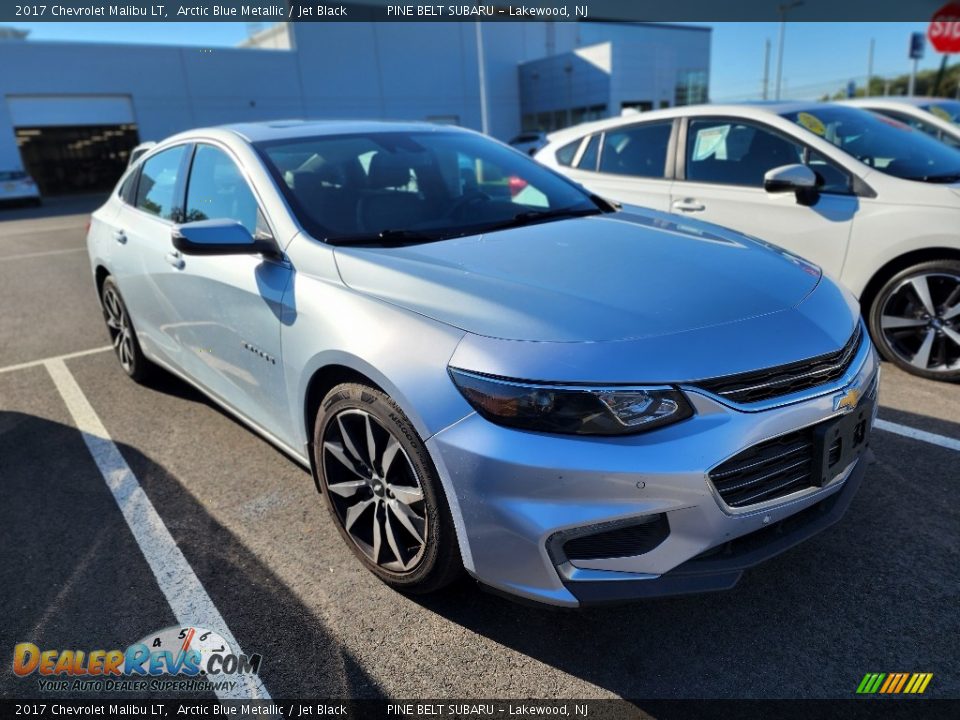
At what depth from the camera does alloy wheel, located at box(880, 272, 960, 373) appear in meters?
3.99

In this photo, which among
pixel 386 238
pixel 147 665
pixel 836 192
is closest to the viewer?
pixel 147 665

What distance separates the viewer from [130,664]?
2.20 m

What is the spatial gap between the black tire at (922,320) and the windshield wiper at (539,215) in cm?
216

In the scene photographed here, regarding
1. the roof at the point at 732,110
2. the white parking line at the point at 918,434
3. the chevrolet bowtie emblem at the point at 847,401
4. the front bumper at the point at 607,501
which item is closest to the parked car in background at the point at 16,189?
the roof at the point at 732,110

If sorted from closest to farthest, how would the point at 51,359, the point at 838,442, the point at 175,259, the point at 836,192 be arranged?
1. the point at 838,442
2. the point at 175,259
3. the point at 836,192
4. the point at 51,359

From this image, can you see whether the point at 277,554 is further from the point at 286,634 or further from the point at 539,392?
the point at 539,392

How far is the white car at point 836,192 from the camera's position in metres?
4.05

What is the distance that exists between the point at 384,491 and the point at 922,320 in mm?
3540

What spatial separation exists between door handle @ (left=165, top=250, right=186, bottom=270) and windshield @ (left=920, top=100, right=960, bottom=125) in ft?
27.3

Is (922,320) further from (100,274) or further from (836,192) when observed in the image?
(100,274)

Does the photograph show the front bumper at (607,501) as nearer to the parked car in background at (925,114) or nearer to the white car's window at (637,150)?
the white car's window at (637,150)

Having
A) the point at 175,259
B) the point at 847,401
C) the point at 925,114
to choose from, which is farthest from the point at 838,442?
the point at 925,114

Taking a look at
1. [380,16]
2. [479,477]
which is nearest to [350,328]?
[479,477]

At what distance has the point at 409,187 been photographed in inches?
125
